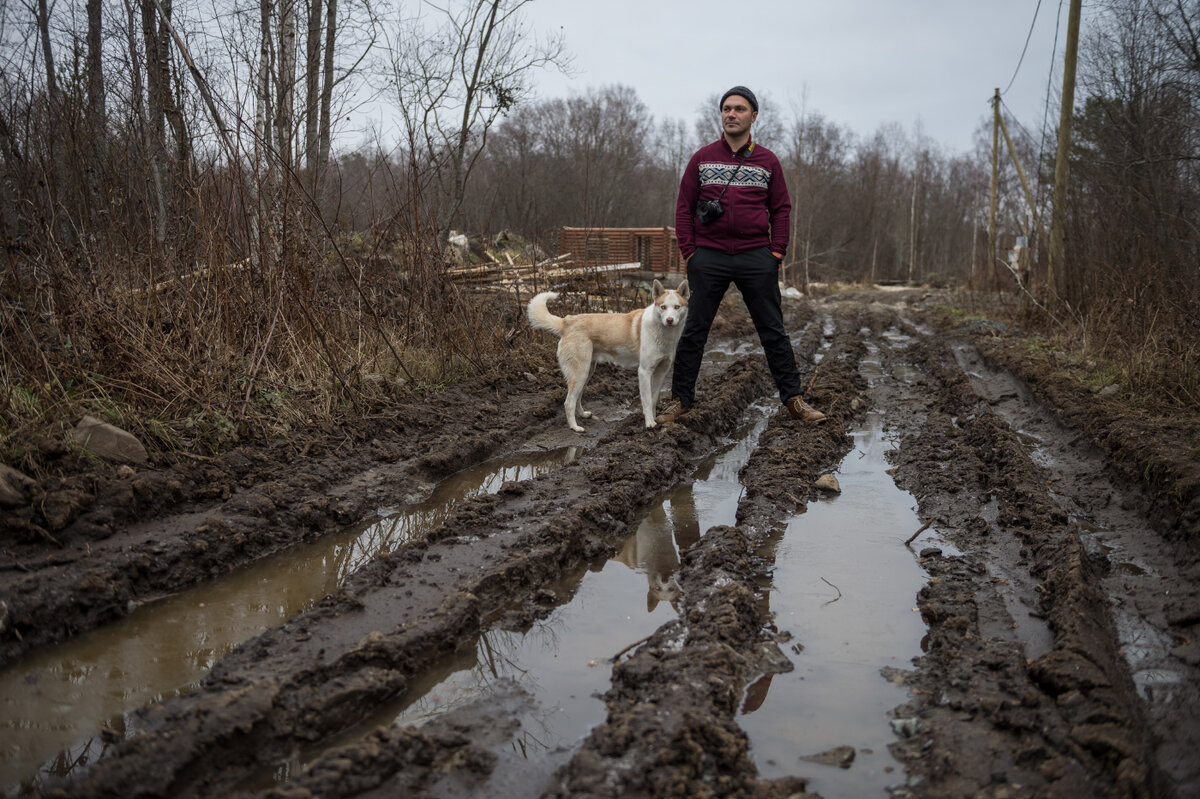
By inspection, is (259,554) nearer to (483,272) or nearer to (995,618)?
(995,618)

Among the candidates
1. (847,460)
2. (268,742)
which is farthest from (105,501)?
(847,460)

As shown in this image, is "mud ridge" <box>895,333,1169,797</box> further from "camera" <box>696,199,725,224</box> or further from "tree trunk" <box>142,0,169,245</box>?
"tree trunk" <box>142,0,169,245</box>

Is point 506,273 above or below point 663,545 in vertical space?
above

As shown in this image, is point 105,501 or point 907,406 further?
point 907,406

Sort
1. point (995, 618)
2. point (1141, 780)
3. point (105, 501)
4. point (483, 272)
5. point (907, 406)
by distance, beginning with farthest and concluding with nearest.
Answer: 1. point (483, 272)
2. point (907, 406)
3. point (105, 501)
4. point (995, 618)
5. point (1141, 780)

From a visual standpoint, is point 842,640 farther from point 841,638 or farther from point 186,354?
point 186,354

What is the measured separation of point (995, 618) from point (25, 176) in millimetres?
6105

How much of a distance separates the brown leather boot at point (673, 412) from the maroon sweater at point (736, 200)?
1285 mm

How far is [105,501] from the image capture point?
3969mm

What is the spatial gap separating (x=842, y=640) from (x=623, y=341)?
161 inches

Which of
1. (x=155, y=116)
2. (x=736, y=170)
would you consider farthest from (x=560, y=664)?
(x=155, y=116)

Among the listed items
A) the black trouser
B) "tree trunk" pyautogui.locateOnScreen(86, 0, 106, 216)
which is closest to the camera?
the black trouser

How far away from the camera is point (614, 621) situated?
131 inches

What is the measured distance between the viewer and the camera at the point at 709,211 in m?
6.08
